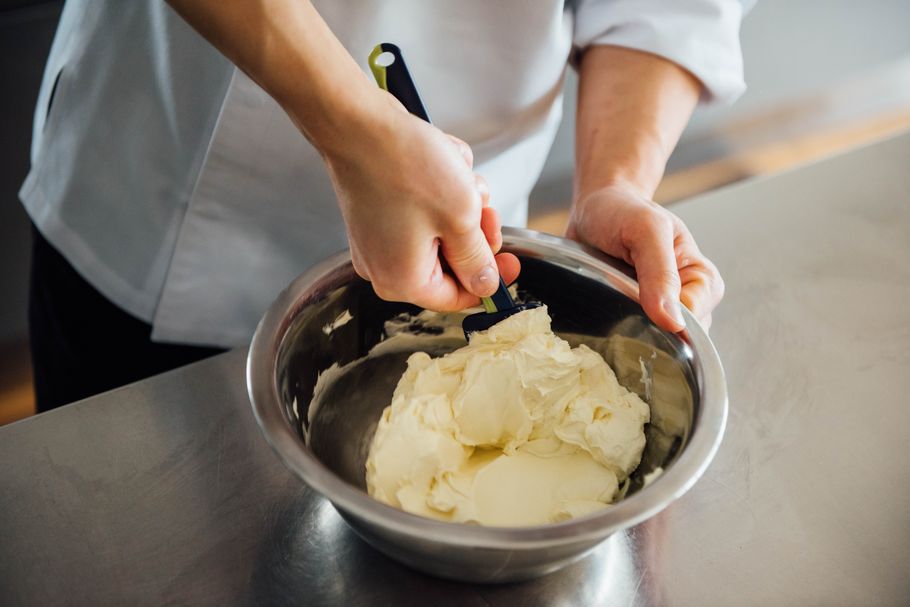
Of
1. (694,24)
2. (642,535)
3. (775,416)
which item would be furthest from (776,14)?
(642,535)

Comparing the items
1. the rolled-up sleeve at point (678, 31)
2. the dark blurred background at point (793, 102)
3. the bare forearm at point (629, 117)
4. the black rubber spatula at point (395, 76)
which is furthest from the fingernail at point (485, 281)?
the dark blurred background at point (793, 102)

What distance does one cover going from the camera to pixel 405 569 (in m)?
0.58

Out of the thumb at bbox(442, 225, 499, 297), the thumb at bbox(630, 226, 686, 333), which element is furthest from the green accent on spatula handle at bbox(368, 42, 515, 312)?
the thumb at bbox(630, 226, 686, 333)

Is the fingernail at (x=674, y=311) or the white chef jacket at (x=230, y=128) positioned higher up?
the white chef jacket at (x=230, y=128)

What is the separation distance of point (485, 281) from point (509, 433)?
0.39 ft

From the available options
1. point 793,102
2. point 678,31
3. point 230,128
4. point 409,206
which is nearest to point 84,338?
point 230,128

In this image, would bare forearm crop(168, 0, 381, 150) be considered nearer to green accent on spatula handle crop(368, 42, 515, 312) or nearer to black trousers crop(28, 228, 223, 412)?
green accent on spatula handle crop(368, 42, 515, 312)

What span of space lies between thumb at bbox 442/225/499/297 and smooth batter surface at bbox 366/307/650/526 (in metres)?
0.06

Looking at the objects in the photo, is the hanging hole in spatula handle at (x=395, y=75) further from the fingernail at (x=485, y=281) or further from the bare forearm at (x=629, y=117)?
the bare forearm at (x=629, y=117)

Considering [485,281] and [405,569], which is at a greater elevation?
[485,281]

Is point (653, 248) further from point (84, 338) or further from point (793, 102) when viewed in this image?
point (793, 102)

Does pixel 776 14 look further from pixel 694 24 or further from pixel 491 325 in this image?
pixel 491 325

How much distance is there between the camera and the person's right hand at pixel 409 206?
0.52 metres

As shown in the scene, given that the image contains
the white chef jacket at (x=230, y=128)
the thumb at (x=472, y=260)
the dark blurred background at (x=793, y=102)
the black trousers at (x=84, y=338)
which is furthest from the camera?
the dark blurred background at (x=793, y=102)
